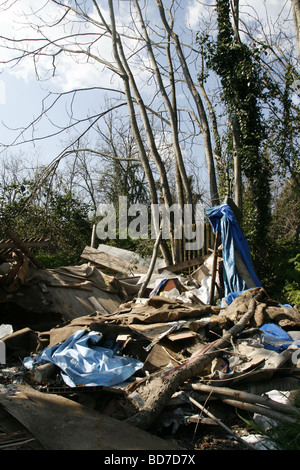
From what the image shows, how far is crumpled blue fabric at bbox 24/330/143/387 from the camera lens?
14.0ft

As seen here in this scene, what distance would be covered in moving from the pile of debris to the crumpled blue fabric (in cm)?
1

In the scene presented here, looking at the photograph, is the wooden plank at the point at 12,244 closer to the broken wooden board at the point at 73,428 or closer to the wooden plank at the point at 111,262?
the wooden plank at the point at 111,262

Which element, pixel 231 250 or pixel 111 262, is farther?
pixel 111 262

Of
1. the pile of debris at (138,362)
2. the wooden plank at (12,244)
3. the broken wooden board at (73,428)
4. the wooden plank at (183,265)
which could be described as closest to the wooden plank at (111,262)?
the wooden plank at (183,265)

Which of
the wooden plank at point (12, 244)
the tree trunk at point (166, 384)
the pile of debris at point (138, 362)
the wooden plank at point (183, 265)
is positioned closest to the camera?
the pile of debris at point (138, 362)

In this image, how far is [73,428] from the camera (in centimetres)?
284

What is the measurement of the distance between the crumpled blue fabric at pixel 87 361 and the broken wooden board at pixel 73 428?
87 cm

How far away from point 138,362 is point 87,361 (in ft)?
1.95

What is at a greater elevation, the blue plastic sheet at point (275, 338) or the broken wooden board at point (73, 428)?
the blue plastic sheet at point (275, 338)

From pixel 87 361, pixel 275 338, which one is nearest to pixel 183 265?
pixel 275 338

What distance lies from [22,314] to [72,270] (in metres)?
1.44

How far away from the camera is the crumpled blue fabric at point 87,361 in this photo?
427 cm

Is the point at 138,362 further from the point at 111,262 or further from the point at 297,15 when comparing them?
the point at 297,15
